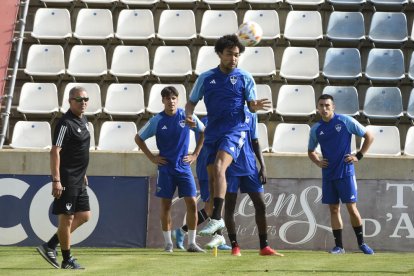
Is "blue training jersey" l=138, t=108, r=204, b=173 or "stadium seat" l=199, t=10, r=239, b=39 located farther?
"stadium seat" l=199, t=10, r=239, b=39

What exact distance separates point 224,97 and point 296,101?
6.21 meters

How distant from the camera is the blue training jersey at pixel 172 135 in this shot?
14.0 m

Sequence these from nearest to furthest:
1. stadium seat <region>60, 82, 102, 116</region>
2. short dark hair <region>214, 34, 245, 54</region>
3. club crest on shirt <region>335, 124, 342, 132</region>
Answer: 1. short dark hair <region>214, 34, 245, 54</region>
2. club crest on shirt <region>335, 124, 342, 132</region>
3. stadium seat <region>60, 82, 102, 116</region>

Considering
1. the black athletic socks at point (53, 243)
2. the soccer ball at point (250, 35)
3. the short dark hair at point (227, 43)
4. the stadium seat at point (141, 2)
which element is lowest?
the black athletic socks at point (53, 243)

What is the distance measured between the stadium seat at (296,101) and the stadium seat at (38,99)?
3.89 meters

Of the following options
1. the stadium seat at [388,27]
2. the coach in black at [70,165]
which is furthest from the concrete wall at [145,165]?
the coach in black at [70,165]

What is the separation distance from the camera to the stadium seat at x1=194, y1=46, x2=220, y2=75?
59.4ft

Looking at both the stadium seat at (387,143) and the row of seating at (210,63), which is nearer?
the stadium seat at (387,143)

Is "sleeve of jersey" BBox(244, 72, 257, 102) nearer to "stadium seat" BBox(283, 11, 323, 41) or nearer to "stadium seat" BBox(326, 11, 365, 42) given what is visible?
"stadium seat" BBox(283, 11, 323, 41)

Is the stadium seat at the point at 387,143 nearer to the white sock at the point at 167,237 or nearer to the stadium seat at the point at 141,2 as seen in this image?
the white sock at the point at 167,237

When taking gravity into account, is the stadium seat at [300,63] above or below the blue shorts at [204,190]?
above

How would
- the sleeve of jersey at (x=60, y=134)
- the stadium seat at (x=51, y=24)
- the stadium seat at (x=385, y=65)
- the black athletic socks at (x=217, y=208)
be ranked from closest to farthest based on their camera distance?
the sleeve of jersey at (x=60, y=134) → the black athletic socks at (x=217, y=208) → the stadium seat at (x=385, y=65) → the stadium seat at (x=51, y=24)

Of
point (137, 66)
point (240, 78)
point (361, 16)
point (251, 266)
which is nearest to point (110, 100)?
point (137, 66)

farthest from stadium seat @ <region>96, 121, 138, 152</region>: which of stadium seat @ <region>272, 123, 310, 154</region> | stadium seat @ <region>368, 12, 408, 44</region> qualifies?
stadium seat @ <region>368, 12, 408, 44</region>
